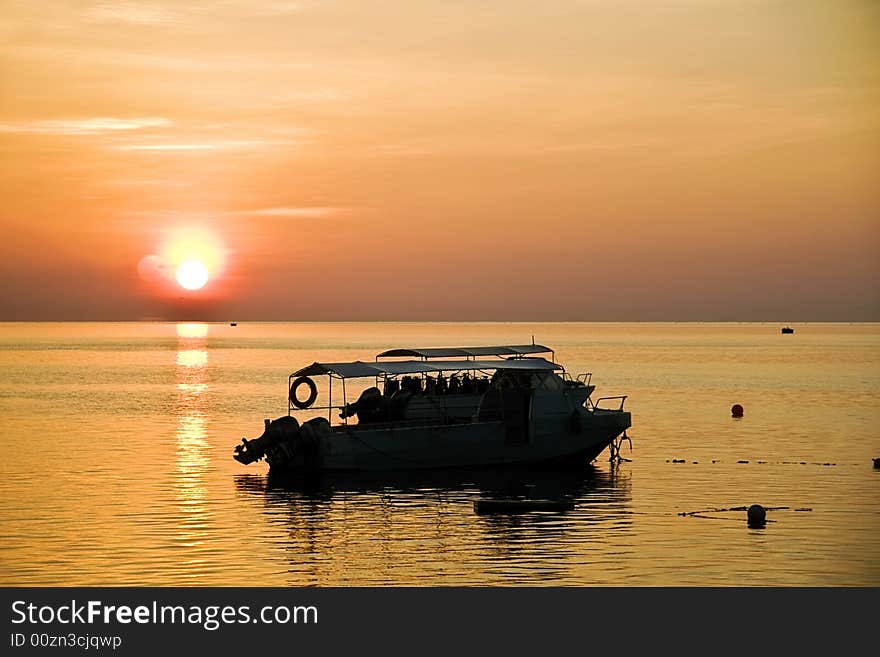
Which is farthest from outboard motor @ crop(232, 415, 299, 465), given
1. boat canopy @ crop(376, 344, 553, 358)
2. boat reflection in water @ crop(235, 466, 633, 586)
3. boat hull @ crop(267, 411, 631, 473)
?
boat canopy @ crop(376, 344, 553, 358)

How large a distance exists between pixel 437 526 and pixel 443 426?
1231 centimetres

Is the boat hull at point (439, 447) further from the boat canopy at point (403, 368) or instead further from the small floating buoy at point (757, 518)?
the small floating buoy at point (757, 518)

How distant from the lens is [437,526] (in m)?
45.1

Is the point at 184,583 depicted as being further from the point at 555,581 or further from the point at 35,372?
the point at 35,372

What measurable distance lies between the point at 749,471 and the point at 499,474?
14601 mm

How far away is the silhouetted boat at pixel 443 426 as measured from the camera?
184 ft

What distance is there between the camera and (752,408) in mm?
106000

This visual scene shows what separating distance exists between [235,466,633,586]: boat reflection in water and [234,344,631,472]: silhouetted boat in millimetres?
1076

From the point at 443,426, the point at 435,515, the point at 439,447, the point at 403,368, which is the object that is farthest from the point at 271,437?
the point at 435,515

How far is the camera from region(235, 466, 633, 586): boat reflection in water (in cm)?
3697

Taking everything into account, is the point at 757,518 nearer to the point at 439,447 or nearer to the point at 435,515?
the point at 435,515

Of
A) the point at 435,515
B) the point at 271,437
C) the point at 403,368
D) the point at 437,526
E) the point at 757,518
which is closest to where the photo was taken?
the point at 757,518

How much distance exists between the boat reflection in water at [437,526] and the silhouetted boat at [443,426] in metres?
1.08

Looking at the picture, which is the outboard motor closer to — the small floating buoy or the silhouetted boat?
the silhouetted boat
